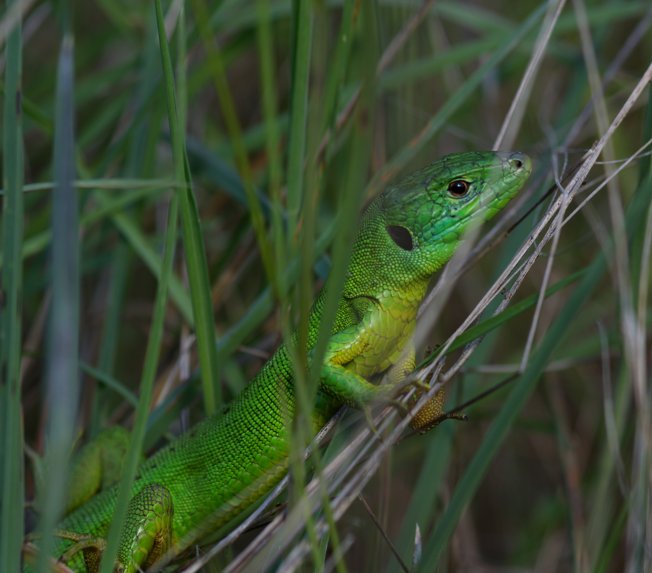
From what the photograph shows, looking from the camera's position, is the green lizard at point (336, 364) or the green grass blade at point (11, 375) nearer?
the green grass blade at point (11, 375)

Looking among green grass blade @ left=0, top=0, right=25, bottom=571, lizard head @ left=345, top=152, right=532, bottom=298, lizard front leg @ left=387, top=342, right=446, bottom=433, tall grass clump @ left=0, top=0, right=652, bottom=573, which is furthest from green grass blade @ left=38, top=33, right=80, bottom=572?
lizard head @ left=345, top=152, right=532, bottom=298

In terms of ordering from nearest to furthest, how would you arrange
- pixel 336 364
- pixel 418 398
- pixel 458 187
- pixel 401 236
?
pixel 418 398, pixel 336 364, pixel 458 187, pixel 401 236

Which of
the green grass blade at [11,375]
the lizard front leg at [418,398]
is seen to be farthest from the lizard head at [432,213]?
the green grass blade at [11,375]

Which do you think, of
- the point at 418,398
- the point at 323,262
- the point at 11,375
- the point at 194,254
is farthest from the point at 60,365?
the point at 323,262

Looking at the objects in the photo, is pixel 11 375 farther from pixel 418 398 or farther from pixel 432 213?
pixel 432 213

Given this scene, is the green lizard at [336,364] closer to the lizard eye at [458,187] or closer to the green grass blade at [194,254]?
the lizard eye at [458,187]

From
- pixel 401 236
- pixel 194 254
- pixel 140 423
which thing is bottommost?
pixel 140 423

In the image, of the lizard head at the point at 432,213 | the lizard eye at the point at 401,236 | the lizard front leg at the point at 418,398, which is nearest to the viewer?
the lizard front leg at the point at 418,398

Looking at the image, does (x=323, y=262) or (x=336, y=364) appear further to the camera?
(x=323, y=262)
